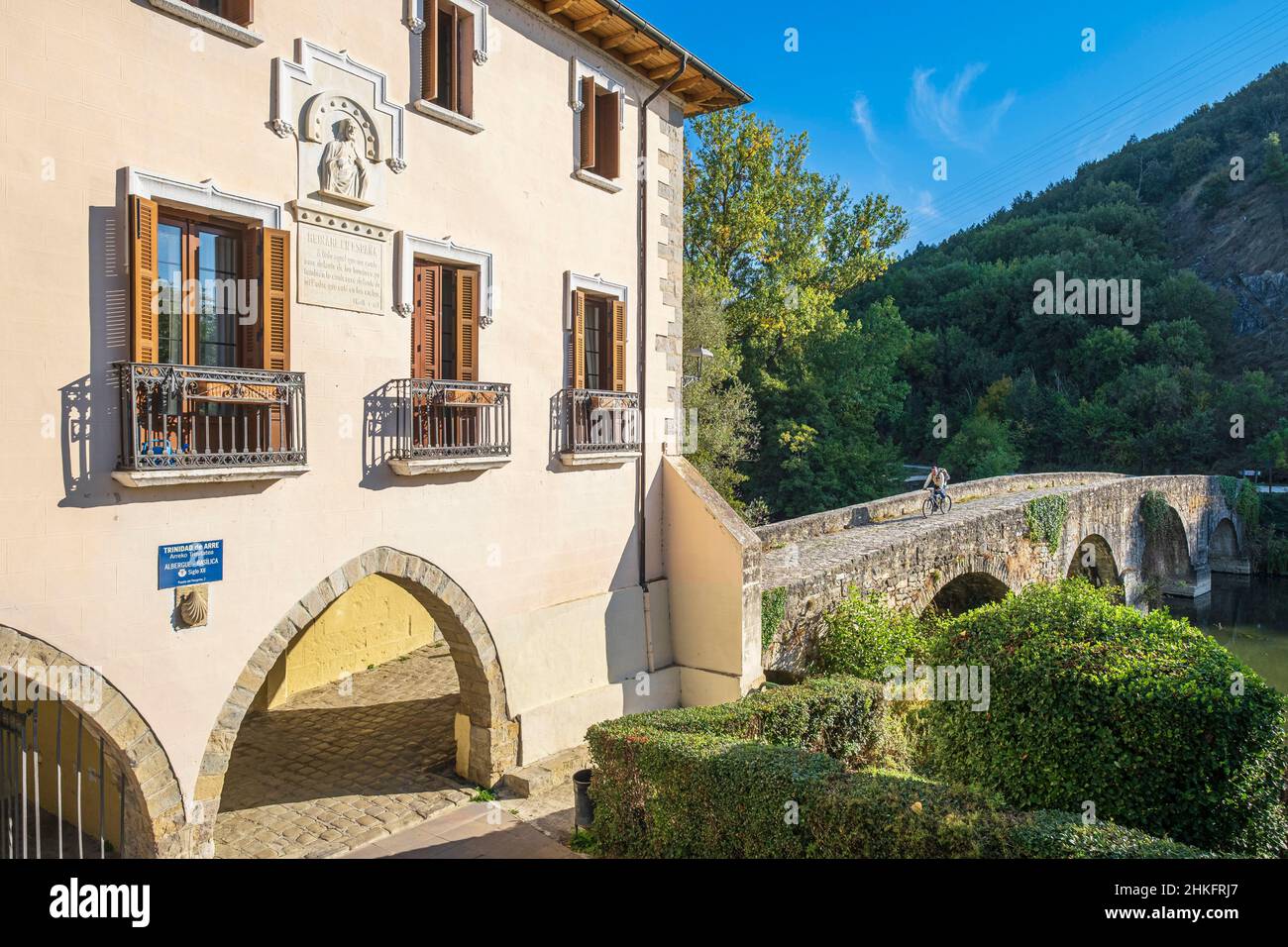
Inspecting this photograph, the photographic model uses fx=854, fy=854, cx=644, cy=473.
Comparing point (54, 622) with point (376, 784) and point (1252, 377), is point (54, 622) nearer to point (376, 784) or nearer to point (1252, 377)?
point (376, 784)

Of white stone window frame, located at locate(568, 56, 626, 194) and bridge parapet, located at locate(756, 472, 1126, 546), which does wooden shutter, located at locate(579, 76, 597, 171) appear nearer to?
white stone window frame, located at locate(568, 56, 626, 194)

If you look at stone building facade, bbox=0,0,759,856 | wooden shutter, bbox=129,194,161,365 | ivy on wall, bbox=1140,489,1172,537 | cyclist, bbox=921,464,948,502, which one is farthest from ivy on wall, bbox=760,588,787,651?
ivy on wall, bbox=1140,489,1172,537

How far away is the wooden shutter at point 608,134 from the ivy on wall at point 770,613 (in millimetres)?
5497

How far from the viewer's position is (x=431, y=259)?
8133 millimetres

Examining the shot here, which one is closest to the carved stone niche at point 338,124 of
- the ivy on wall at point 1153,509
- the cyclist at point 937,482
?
the cyclist at point 937,482

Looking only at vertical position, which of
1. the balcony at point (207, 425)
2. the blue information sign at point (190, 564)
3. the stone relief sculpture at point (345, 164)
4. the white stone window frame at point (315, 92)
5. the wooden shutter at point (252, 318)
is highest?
the white stone window frame at point (315, 92)

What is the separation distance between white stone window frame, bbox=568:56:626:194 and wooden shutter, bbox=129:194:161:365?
484 centimetres

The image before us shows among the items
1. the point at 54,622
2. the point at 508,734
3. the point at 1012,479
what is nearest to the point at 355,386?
the point at 54,622

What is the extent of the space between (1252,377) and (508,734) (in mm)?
42273

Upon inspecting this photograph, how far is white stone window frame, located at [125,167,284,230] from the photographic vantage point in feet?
19.4

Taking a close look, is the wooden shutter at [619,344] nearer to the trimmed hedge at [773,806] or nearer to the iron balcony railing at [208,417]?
the trimmed hedge at [773,806]

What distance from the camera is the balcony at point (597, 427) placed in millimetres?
9547

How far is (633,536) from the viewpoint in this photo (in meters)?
10.5

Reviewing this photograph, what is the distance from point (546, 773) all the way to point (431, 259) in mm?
5341
